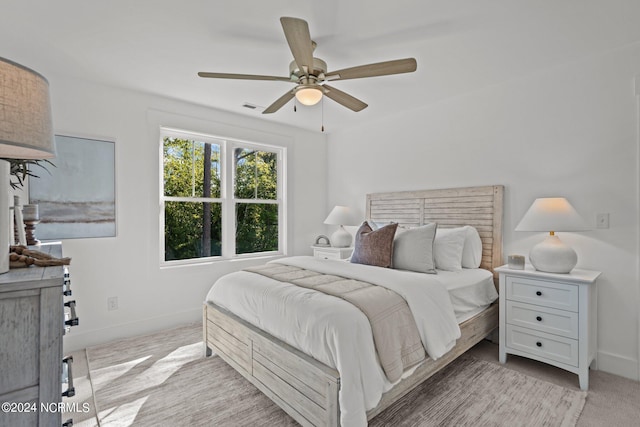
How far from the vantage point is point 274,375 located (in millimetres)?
1928

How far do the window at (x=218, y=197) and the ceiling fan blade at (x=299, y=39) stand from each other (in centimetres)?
220

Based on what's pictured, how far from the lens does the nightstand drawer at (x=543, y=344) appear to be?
2.27m

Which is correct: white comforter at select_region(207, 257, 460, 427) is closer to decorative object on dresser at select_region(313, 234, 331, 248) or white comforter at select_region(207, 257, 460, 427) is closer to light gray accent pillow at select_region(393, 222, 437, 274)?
light gray accent pillow at select_region(393, 222, 437, 274)

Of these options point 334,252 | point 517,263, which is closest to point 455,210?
point 517,263

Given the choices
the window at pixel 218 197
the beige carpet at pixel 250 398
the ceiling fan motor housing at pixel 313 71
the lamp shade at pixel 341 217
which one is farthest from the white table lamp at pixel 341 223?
the ceiling fan motor housing at pixel 313 71

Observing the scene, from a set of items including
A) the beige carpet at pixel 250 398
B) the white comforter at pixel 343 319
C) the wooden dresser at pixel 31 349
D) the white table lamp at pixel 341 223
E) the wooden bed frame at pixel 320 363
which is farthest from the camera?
the white table lamp at pixel 341 223

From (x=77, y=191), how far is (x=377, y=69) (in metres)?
2.84

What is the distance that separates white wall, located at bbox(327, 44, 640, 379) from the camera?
241cm

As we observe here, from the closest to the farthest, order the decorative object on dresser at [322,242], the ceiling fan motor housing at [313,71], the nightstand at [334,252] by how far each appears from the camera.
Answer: the ceiling fan motor housing at [313,71], the nightstand at [334,252], the decorative object on dresser at [322,242]

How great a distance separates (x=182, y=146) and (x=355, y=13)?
2576mm

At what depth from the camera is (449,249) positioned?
2953 mm

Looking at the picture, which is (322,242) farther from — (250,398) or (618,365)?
(618,365)

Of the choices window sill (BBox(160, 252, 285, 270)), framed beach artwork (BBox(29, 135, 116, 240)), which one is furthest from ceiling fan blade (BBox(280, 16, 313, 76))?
window sill (BBox(160, 252, 285, 270))

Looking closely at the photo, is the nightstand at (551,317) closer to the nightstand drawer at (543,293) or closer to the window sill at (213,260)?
the nightstand drawer at (543,293)
